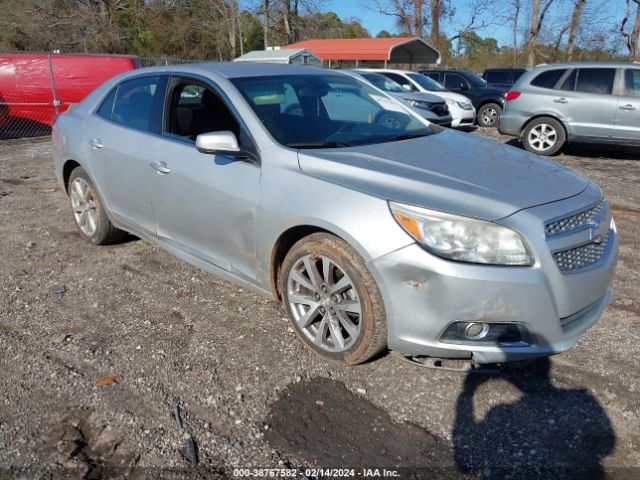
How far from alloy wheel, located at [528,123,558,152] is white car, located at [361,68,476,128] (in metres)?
3.26

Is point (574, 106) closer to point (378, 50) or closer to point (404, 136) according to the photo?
point (404, 136)

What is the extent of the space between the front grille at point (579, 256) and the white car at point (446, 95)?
1082 cm

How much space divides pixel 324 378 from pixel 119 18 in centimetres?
3909

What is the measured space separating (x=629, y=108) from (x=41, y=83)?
1221 cm

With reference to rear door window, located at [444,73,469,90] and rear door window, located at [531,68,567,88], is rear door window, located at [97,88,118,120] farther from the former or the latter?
rear door window, located at [444,73,469,90]

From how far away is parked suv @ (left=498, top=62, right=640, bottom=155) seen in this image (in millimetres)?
9180

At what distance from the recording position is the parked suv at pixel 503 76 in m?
18.5

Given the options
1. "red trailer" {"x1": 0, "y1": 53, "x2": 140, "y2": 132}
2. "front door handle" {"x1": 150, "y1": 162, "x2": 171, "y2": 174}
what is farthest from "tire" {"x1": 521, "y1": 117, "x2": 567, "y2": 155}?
"red trailer" {"x1": 0, "y1": 53, "x2": 140, "y2": 132}

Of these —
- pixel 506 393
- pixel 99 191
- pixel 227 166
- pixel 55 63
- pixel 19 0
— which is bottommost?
pixel 506 393

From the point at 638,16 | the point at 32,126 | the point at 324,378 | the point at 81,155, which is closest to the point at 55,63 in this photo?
the point at 32,126

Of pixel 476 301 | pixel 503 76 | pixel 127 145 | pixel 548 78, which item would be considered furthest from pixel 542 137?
pixel 503 76

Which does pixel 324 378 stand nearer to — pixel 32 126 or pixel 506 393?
pixel 506 393

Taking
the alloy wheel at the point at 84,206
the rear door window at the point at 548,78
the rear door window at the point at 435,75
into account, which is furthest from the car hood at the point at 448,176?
the rear door window at the point at 435,75

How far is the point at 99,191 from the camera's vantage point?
457 centimetres
